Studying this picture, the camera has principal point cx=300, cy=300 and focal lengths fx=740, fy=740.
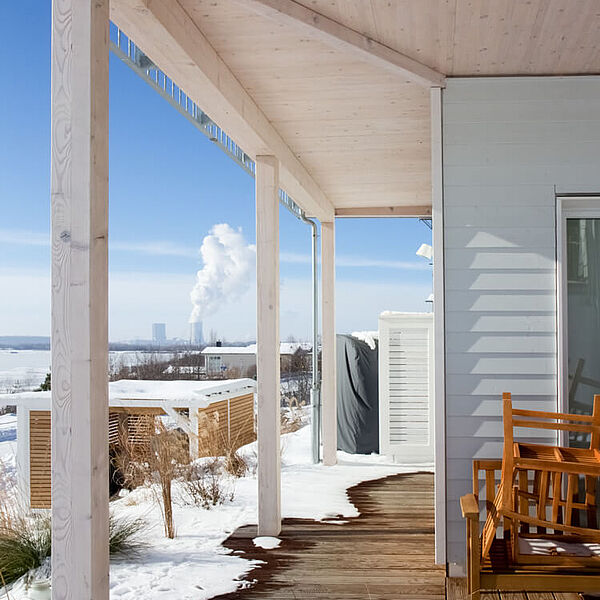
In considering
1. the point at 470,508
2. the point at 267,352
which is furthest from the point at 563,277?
the point at 267,352

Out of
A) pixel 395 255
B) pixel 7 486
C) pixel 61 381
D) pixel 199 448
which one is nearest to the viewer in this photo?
pixel 61 381

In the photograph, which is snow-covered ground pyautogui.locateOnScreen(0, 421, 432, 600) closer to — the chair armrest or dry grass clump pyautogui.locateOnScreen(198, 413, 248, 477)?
dry grass clump pyautogui.locateOnScreen(198, 413, 248, 477)

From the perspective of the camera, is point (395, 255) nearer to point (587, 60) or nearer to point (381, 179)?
point (381, 179)

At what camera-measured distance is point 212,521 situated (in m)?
5.40

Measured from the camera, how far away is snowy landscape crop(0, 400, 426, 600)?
3.92 metres

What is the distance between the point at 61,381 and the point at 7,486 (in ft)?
9.45

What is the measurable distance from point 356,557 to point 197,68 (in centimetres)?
299

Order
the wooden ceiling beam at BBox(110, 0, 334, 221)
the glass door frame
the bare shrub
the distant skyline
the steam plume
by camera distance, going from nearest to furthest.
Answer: the wooden ceiling beam at BBox(110, 0, 334, 221) < the glass door frame < the bare shrub < the distant skyline < the steam plume

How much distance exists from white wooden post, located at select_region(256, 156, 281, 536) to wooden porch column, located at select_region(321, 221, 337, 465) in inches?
116

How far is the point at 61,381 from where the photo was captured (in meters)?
2.36

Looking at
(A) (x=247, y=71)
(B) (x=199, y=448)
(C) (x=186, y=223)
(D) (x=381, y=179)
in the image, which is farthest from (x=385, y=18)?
(C) (x=186, y=223)

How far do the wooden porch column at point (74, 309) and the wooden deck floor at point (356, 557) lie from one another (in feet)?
5.36

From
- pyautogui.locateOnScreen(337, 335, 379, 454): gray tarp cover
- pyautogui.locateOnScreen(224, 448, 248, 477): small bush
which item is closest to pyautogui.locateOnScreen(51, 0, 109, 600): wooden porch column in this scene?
pyautogui.locateOnScreen(224, 448, 248, 477): small bush

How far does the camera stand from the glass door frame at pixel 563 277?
412 centimetres
